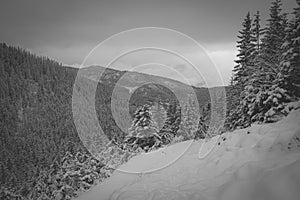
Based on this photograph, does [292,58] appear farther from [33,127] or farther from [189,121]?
[33,127]

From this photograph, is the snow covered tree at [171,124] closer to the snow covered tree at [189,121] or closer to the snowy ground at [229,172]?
the snow covered tree at [189,121]

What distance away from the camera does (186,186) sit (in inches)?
316

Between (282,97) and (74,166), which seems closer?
(282,97)

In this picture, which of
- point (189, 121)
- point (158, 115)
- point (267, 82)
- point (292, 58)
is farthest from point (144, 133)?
point (292, 58)

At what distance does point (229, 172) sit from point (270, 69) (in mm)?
11933

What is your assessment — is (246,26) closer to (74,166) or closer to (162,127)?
(162,127)

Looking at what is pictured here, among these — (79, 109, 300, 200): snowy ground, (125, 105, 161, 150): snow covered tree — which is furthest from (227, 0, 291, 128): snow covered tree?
(125, 105, 161, 150): snow covered tree

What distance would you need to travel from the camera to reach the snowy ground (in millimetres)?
5129

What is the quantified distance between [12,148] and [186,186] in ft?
475

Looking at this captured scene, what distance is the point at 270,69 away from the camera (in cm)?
1647

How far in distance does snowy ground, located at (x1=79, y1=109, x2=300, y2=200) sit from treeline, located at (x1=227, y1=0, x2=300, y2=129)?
169 inches

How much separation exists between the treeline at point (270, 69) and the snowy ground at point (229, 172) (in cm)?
429

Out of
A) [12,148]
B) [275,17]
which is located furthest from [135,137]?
[12,148]

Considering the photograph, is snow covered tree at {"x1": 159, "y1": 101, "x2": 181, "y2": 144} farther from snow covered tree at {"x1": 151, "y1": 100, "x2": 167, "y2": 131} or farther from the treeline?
the treeline
